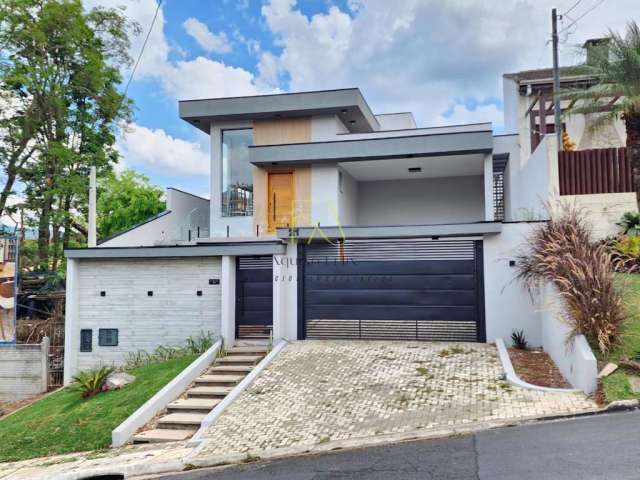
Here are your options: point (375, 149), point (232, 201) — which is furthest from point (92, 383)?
point (375, 149)

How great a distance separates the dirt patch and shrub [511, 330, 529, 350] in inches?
6.7

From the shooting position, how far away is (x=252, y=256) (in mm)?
12188

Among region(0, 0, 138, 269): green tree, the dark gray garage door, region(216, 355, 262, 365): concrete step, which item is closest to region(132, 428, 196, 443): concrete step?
region(216, 355, 262, 365): concrete step

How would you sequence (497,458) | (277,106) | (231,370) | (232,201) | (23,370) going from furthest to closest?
(232,201) → (277,106) → (23,370) → (231,370) → (497,458)

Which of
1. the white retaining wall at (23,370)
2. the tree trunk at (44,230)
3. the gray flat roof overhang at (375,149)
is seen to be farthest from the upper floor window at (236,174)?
the tree trunk at (44,230)

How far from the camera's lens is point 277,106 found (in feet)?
53.5

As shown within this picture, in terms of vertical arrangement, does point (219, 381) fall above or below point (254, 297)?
below

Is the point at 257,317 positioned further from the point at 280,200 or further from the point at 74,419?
the point at 280,200

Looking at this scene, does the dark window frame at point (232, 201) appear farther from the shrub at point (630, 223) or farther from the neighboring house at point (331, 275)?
the shrub at point (630, 223)

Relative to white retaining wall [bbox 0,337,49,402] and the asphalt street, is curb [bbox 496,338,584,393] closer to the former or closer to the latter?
the asphalt street

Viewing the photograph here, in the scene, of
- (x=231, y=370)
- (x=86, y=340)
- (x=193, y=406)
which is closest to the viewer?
(x=193, y=406)

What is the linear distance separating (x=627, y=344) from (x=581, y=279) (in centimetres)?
122

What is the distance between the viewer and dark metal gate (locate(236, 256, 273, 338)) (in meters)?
12.0

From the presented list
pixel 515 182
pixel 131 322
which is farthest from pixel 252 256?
pixel 515 182
